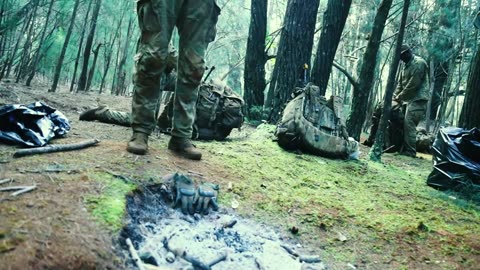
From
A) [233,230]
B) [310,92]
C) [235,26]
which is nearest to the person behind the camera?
[233,230]

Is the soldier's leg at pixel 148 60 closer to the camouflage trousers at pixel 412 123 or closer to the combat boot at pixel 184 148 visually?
the combat boot at pixel 184 148

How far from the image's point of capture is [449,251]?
2.21 meters

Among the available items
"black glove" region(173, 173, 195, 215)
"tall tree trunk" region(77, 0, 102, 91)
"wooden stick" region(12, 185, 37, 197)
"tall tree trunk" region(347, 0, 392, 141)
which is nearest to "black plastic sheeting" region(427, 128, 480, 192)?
"black glove" region(173, 173, 195, 215)

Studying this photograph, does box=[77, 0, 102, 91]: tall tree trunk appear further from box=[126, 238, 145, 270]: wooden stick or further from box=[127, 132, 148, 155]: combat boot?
box=[126, 238, 145, 270]: wooden stick

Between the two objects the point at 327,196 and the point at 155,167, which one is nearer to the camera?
the point at 155,167

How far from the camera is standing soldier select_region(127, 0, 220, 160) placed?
2703 millimetres

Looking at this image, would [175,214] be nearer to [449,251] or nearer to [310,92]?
[449,251]

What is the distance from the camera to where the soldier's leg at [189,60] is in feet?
9.50

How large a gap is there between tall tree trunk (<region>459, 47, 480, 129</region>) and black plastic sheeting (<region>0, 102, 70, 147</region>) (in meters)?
4.29

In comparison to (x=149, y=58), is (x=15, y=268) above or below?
below

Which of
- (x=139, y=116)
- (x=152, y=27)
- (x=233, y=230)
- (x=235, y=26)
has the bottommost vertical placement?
(x=233, y=230)

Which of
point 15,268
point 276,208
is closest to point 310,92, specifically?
point 276,208

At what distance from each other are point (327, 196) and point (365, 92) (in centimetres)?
431

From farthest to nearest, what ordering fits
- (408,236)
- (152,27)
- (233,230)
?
1. (152,27)
2. (408,236)
3. (233,230)
